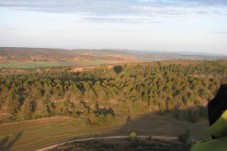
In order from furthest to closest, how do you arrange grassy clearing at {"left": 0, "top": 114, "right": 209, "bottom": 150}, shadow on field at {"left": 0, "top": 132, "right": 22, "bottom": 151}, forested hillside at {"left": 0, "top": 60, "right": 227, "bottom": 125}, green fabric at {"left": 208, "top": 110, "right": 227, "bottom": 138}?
forested hillside at {"left": 0, "top": 60, "right": 227, "bottom": 125} → grassy clearing at {"left": 0, "top": 114, "right": 209, "bottom": 150} → shadow on field at {"left": 0, "top": 132, "right": 22, "bottom": 151} → green fabric at {"left": 208, "top": 110, "right": 227, "bottom": 138}

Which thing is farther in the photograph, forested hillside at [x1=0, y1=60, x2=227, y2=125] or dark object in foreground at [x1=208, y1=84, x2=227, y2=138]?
forested hillside at [x1=0, y1=60, x2=227, y2=125]

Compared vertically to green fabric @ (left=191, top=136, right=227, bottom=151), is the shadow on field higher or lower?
lower

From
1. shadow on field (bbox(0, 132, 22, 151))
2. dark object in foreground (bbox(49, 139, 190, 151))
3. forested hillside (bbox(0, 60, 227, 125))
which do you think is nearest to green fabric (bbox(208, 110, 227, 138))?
dark object in foreground (bbox(49, 139, 190, 151))

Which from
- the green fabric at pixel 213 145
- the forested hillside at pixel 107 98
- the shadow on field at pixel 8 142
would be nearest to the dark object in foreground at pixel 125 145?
the shadow on field at pixel 8 142

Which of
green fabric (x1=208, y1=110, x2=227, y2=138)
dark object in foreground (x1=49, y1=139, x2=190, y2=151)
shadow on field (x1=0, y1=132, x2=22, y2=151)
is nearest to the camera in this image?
green fabric (x1=208, y1=110, x2=227, y2=138)

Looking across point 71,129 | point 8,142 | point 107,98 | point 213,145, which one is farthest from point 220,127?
point 107,98

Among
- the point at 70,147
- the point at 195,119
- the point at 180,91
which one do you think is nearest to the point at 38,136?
the point at 70,147

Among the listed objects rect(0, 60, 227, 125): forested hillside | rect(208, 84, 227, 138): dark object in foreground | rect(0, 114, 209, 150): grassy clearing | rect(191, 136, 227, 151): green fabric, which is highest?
rect(208, 84, 227, 138): dark object in foreground

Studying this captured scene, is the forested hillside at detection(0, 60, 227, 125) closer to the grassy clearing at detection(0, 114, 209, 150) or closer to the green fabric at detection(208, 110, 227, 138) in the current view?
the grassy clearing at detection(0, 114, 209, 150)
